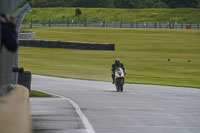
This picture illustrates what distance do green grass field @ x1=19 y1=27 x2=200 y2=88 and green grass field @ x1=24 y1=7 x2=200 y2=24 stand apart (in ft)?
181

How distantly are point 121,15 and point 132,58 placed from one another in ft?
329

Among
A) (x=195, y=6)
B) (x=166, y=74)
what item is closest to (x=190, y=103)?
(x=166, y=74)

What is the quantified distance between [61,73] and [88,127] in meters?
32.8

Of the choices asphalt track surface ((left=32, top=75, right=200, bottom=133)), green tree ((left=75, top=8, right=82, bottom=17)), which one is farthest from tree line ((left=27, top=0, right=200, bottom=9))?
asphalt track surface ((left=32, top=75, right=200, bottom=133))

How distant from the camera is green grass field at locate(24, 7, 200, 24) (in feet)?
519

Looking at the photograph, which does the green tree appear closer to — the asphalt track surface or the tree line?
the tree line

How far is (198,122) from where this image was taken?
16828 mm

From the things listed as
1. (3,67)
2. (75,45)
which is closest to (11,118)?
(3,67)

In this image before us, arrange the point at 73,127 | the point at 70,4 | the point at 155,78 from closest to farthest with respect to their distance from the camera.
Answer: the point at 73,127
the point at 155,78
the point at 70,4

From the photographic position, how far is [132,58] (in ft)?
211

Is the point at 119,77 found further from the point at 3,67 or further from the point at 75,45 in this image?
the point at 75,45

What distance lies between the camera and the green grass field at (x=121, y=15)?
6232 inches

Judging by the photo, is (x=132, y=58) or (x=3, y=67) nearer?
(x=3, y=67)

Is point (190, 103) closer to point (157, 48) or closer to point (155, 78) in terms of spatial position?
point (155, 78)
